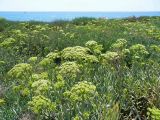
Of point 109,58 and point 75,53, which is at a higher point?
point 75,53

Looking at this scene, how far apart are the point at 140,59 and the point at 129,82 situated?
4.96 feet

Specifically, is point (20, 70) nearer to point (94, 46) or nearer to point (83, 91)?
point (83, 91)

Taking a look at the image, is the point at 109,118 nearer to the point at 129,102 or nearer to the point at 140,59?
the point at 129,102

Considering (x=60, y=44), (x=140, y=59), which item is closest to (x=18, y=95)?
(x=140, y=59)

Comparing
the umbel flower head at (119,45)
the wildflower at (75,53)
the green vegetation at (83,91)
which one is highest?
the wildflower at (75,53)

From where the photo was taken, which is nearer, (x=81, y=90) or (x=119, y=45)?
(x=81, y=90)

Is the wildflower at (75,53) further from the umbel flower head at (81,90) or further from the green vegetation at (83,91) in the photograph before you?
the umbel flower head at (81,90)

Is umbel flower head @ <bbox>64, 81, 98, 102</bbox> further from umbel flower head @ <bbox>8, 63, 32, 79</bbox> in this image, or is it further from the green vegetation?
umbel flower head @ <bbox>8, 63, 32, 79</bbox>

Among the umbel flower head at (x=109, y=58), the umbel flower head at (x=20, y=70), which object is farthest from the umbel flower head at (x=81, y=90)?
the umbel flower head at (x=109, y=58)

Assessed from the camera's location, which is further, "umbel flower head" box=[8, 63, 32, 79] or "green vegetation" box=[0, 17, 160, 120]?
"umbel flower head" box=[8, 63, 32, 79]

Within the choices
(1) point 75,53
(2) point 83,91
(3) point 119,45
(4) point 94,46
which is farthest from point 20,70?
(3) point 119,45

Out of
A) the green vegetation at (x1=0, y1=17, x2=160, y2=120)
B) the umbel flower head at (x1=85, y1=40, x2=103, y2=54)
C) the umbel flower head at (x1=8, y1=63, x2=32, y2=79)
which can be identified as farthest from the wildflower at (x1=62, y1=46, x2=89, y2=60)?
the umbel flower head at (x1=85, y1=40, x2=103, y2=54)

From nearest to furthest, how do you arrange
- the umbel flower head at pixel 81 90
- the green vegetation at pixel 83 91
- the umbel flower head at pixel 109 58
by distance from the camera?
the umbel flower head at pixel 81 90 → the green vegetation at pixel 83 91 → the umbel flower head at pixel 109 58

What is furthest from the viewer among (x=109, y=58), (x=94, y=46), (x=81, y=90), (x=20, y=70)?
(x=94, y=46)
